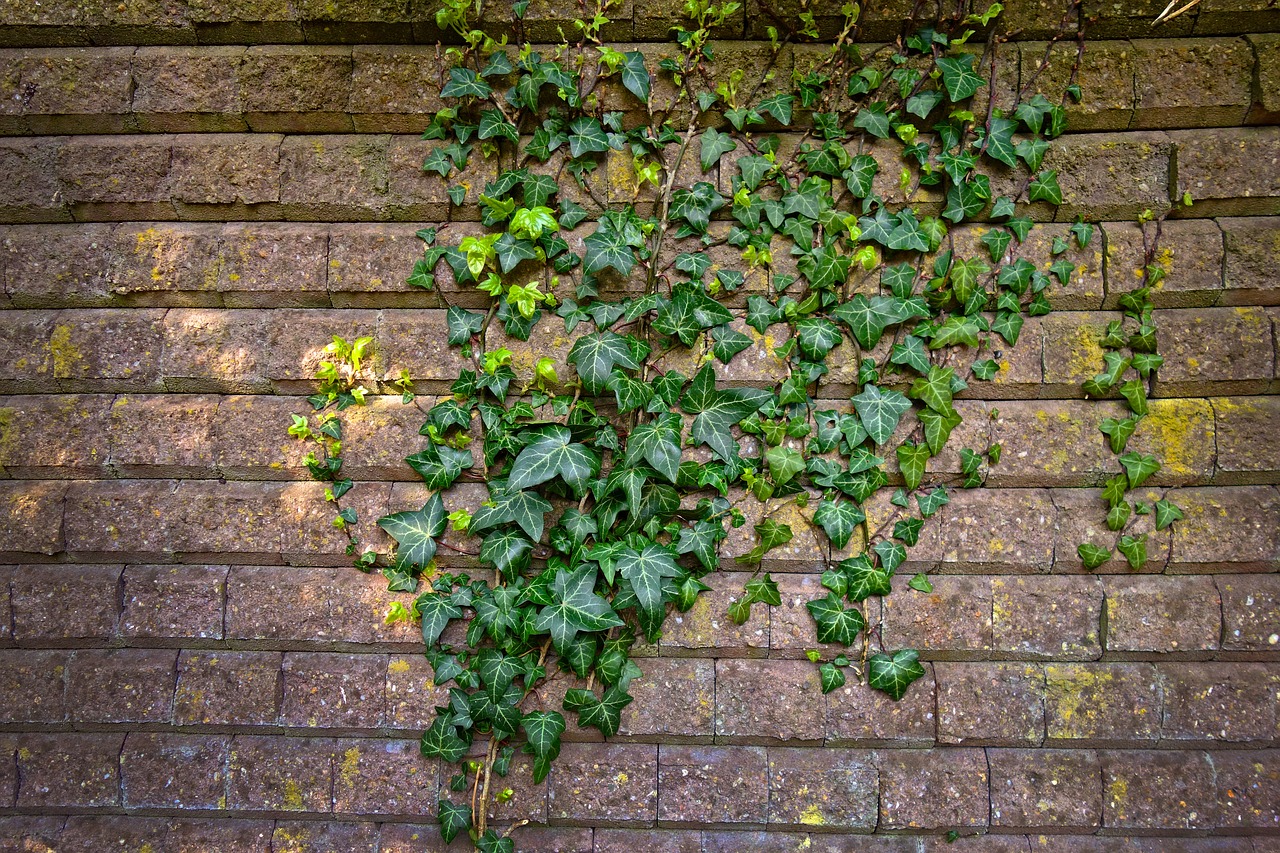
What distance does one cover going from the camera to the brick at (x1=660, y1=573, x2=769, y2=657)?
3.09 m

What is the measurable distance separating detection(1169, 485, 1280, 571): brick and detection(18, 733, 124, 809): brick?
430 cm

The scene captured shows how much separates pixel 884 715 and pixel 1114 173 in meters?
2.29

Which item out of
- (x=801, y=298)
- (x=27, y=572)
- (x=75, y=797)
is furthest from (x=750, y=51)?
(x=75, y=797)

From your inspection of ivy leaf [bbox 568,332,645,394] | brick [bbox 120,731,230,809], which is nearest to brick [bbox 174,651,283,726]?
brick [bbox 120,731,230,809]

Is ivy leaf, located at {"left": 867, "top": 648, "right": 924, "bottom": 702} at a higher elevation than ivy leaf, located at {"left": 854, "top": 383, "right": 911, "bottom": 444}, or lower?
lower

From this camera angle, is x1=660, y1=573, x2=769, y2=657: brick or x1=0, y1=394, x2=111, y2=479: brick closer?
x1=660, y1=573, x2=769, y2=657: brick

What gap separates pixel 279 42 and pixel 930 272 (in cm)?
279

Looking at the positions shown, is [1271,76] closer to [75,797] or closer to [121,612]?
[121,612]

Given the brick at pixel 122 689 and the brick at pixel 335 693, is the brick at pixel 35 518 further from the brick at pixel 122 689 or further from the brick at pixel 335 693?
the brick at pixel 335 693

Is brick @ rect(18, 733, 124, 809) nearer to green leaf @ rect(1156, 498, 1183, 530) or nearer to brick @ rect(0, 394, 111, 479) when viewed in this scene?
brick @ rect(0, 394, 111, 479)

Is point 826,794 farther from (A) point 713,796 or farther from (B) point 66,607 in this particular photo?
(B) point 66,607

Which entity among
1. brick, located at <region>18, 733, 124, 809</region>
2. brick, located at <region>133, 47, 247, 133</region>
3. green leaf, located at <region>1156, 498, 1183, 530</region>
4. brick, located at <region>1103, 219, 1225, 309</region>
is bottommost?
brick, located at <region>18, 733, 124, 809</region>

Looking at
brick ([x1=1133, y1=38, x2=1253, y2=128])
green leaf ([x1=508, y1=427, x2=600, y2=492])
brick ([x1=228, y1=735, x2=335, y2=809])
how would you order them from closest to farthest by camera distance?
green leaf ([x1=508, y1=427, x2=600, y2=492]) → brick ([x1=1133, y1=38, x2=1253, y2=128]) → brick ([x1=228, y1=735, x2=335, y2=809])

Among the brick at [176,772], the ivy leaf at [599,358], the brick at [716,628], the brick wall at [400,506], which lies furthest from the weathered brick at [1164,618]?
the brick at [176,772]
